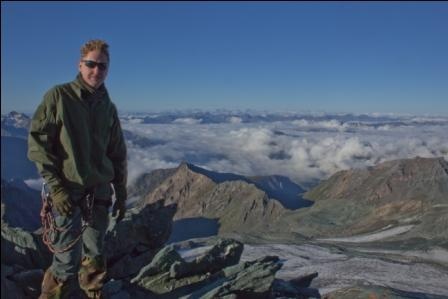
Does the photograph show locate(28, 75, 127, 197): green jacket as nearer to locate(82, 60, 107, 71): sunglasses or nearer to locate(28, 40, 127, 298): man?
locate(28, 40, 127, 298): man

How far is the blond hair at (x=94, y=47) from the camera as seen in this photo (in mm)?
9547

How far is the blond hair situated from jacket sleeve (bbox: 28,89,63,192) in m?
0.93

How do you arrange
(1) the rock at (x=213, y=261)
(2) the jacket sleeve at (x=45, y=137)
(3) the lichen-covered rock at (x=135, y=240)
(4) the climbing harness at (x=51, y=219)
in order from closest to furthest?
(2) the jacket sleeve at (x=45, y=137) → (4) the climbing harness at (x=51, y=219) → (1) the rock at (x=213, y=261) → (3) the lichen-covered rock at (x=135, y=240)

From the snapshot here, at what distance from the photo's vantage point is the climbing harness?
32.8 feet

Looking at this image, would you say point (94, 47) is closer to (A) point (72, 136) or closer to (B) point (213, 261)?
(A) point (72, 136)

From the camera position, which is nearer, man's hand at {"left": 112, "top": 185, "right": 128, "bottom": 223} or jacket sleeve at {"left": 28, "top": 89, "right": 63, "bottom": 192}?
jacket sleeve at {"left": 28, "top": 89, "right": 63, "bottom": 192}

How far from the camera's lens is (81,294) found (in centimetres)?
1209

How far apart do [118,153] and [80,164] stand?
1.32m

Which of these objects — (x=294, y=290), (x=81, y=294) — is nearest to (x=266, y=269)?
Result: (x=294, y=290)

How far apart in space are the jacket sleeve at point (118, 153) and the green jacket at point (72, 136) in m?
0.26

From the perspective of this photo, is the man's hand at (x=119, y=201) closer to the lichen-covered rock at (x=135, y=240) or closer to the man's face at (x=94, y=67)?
the man's face at (x=94, y=67)

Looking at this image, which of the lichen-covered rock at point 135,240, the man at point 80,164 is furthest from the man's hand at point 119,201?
the lichen-covered rock at point 135,240

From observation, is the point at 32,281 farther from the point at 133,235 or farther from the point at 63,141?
the point at 133,235

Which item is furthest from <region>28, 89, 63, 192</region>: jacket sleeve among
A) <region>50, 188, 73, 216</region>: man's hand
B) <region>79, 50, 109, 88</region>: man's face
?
<region>79, 50, 109, 88</region>: man's face
